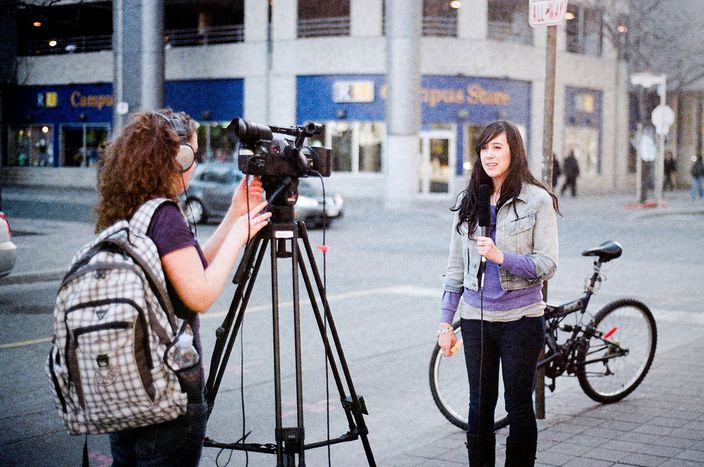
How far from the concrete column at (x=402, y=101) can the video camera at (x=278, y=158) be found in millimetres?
25561

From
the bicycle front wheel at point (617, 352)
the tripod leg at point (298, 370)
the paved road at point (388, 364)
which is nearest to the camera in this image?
the tripod leg at point (298, 370)

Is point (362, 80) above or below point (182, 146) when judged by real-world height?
above

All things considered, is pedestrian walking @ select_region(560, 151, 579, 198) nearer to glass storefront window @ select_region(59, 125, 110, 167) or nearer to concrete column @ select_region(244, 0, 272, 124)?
concrete column @ select_region(244, 0, 272, 124)

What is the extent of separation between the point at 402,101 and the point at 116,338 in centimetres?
2714

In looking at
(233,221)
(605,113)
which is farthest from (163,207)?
(605,113)

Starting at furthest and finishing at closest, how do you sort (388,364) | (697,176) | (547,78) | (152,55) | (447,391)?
(697,176) → (152,55) → (388,364) → (547,78) → (447,391)

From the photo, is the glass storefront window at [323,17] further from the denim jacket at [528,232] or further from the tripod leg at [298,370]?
the tripod leg at [298,370]

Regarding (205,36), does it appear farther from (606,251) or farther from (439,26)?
(606,251)

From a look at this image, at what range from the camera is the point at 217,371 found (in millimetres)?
4191

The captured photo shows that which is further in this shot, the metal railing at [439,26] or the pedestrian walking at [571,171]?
the pedestrian walking at [571,171]

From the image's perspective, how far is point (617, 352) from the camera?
646cm

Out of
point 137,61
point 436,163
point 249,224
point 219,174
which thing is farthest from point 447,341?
point 436,163

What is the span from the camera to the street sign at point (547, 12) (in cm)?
599

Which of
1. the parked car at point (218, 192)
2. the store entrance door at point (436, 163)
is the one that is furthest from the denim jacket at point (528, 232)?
the store entrance door at point (436, 163)
